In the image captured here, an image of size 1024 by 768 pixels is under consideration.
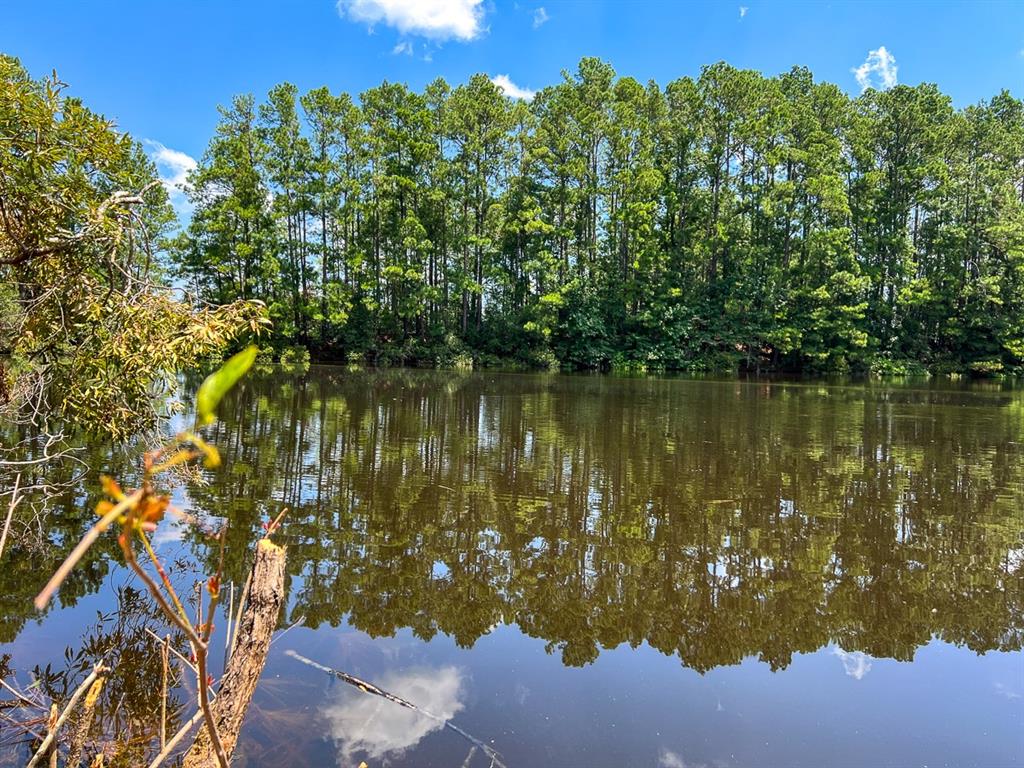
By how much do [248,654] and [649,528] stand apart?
15.4ft

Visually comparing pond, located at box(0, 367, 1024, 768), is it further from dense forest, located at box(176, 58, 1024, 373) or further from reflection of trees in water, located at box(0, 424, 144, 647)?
dense forest, located at box(176, 58, 1024, 373)

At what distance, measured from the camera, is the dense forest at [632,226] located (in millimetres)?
34781

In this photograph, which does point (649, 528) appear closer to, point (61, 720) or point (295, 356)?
point (61, 720)

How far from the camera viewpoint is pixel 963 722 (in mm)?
3771

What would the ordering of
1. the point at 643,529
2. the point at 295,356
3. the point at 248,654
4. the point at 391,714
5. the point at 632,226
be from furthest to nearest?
the point at 632,226
the point at 295,356
the point at 643,529
the point at 391,714
the point at 248,654

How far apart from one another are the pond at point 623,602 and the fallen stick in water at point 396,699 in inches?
1.9

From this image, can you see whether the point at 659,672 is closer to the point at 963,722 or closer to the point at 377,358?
the point at 963,722

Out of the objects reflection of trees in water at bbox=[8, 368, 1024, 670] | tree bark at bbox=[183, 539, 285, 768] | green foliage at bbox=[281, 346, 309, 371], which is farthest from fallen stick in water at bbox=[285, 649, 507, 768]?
green foliage at bbox=[281, 346, 309, 371]

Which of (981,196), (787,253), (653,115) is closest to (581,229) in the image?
(653,115)

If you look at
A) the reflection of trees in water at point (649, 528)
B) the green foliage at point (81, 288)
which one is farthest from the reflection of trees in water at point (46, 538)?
the reflection of trees in water at point (649, 528)

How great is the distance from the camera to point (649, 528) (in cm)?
675

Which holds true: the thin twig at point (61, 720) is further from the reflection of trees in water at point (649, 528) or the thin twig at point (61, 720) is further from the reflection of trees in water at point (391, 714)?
the reflection of trees in water at point (649, 528)

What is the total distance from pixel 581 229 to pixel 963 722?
37.9m

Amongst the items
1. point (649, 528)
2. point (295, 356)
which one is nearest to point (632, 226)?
point (295, 356)
